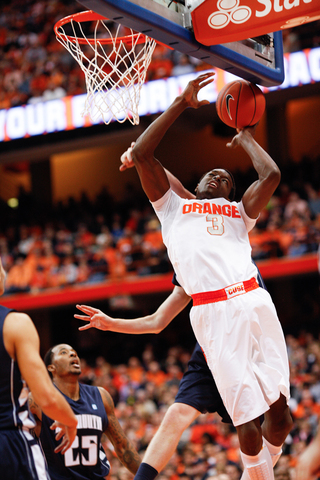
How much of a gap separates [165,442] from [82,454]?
1.99 feet

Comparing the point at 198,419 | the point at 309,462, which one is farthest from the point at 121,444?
the point at 198,419

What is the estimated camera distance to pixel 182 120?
15.2 metres

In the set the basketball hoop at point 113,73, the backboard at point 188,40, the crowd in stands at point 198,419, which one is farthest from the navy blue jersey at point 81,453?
the backboard at point 188,40

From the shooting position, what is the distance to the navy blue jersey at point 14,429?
2646 millimetres

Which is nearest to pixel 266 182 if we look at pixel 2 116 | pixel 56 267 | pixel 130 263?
pixel 130 263

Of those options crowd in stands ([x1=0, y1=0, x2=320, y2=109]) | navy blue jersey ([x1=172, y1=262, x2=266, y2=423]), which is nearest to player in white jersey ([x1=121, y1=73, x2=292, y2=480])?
navy blue jersey ([x1=172, y1=262, x2=266, y2=423])

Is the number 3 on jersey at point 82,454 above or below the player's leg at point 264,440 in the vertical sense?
below

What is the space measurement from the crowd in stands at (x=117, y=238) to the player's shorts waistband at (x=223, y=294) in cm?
908

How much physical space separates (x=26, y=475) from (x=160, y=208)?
172 cm

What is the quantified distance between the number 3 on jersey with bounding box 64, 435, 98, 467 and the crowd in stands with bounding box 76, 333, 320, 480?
234 cm

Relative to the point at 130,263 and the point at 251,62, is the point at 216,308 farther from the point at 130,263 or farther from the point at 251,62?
the point at 130,263

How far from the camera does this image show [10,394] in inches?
105

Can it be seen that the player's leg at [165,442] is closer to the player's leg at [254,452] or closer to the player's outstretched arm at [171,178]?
the player's leg at [254,452]

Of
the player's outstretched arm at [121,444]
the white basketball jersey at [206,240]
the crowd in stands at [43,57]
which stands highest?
the crowd in stands at [43,57]
